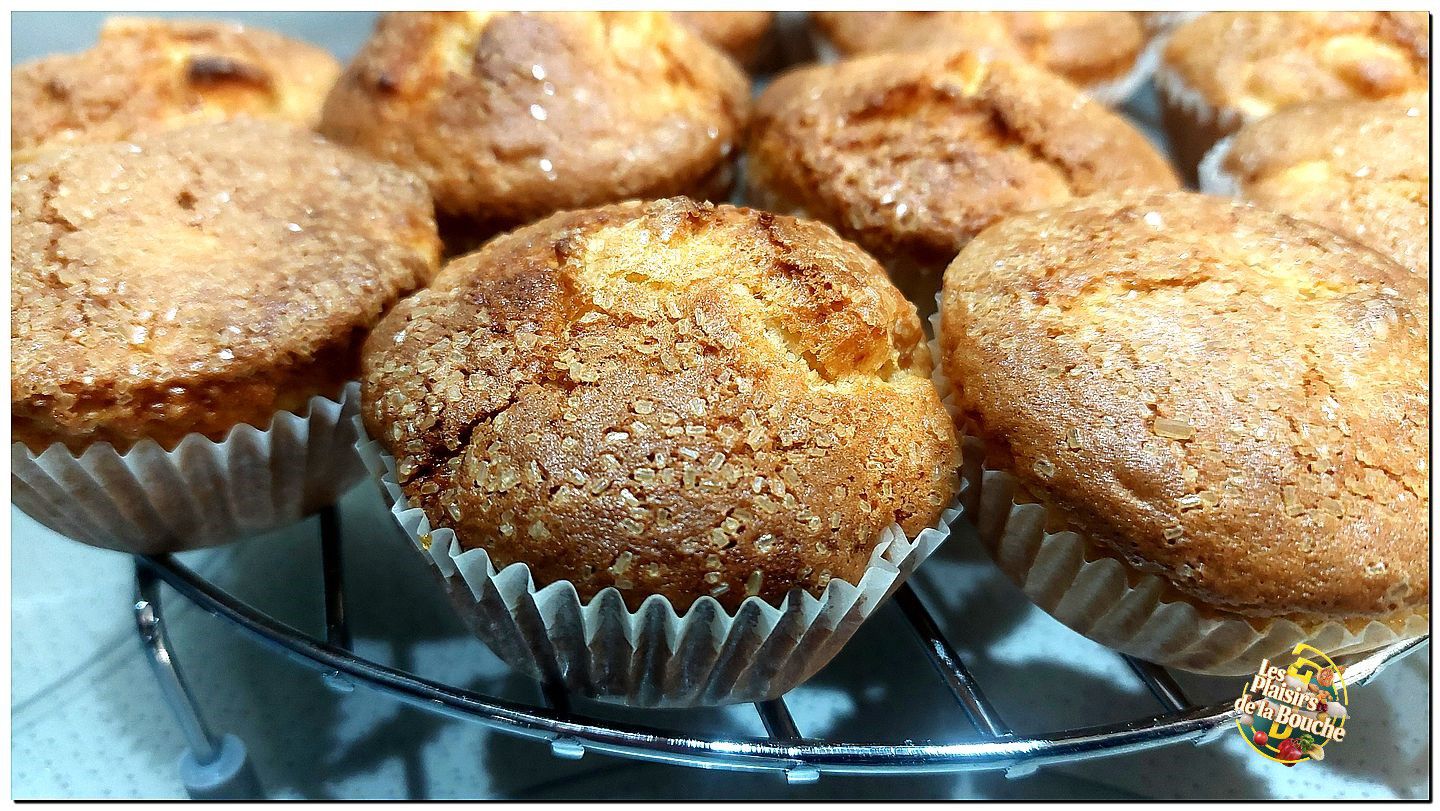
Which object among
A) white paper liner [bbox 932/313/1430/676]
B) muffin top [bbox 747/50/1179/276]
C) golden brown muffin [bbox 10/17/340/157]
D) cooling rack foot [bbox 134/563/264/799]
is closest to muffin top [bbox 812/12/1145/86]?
muffin top [bbox 747/50/1179/276]

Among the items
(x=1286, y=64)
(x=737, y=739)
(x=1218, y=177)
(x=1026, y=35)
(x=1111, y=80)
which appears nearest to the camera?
(x=737, y=739)

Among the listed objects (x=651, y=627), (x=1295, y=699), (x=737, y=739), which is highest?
(x=651, y=627)

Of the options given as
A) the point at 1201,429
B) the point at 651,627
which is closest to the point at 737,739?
the point at 651,627

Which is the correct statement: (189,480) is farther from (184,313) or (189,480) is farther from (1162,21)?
(1162,21)

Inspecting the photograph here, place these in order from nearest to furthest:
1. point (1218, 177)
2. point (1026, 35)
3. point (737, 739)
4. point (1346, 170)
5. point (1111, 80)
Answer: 1. point (737, 739)
2. point (1346, 170)
3. point (1218, 177)
4. point (1026, 35)
5. point (1111, 80)

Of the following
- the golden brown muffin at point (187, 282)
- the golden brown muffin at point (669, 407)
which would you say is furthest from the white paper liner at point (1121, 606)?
the golden brown muffin at point (187, 282)

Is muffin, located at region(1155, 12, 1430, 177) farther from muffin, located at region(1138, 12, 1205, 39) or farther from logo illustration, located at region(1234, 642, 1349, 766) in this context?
logo illustration, located at region(1234, 642, 1349, 766)
